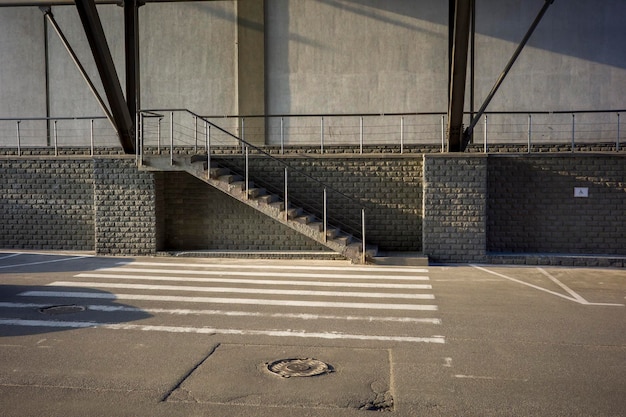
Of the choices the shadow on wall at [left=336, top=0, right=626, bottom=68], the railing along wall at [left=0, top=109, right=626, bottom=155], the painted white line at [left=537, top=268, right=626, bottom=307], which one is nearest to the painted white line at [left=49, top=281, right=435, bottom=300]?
the painted white line at [left=537, top=268, right=626, bottom=307]

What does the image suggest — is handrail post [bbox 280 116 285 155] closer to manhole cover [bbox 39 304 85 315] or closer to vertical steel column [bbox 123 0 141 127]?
vertical steel column [bbox 123 0 141 127]

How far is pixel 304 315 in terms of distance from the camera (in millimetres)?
8914

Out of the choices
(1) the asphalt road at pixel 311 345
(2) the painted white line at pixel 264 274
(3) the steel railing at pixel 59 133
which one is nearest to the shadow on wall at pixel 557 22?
(1) the asphalt road at pixel 311 345

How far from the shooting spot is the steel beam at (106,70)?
547 inches

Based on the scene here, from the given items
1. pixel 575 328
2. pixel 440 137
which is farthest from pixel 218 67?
pixel 575 328

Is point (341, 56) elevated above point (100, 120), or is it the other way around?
point (341, 56)

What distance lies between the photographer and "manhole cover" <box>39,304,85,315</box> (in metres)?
9.06

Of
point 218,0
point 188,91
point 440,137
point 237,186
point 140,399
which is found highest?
point 218,0

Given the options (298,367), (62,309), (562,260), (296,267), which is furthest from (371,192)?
(298,367)

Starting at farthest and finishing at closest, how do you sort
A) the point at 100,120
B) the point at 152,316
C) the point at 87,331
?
the point at 100,120
the point at 152,316
the point at 87,331

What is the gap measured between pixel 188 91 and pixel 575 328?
14138 mm

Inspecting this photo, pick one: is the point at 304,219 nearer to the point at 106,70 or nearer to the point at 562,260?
the point at 106,70

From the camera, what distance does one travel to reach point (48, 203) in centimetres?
1678

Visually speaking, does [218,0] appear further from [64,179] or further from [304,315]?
[304,315]
